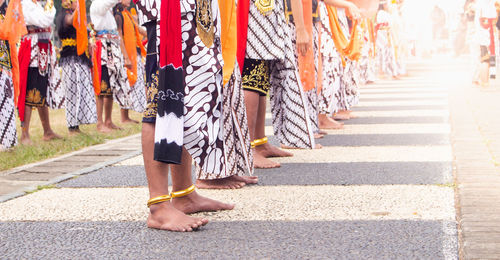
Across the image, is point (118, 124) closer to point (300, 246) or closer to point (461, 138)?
point (461, 138)

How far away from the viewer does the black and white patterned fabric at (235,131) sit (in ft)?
12.8

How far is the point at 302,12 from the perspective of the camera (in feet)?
15.4

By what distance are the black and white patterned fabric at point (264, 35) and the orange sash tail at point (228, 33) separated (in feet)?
2.57

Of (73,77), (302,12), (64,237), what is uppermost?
(302,12)

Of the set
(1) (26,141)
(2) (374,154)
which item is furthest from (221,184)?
(1) (26,141)

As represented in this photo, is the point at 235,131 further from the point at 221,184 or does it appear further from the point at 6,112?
the point at 6,112

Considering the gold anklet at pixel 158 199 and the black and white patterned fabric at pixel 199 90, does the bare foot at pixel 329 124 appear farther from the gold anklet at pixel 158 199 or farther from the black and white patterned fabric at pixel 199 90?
the gold anklet at pixel 158 199

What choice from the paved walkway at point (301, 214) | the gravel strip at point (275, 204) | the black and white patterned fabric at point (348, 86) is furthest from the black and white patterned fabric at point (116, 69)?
the gravel strip at point (275, 204)

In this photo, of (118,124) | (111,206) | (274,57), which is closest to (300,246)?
(111,206)

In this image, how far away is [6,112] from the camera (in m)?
5.99

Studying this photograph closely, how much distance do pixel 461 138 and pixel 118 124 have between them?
4.37 meters

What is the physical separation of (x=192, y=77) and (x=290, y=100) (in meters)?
1.78

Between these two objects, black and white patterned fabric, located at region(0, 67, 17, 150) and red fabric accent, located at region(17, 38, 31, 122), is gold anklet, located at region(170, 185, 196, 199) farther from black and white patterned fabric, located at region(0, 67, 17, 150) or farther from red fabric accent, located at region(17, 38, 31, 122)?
red fabric accent, located at region(17, 38, 31, 122)

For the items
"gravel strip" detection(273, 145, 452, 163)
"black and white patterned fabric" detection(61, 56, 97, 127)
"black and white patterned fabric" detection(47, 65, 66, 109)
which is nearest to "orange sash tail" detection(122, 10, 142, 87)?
"black and white patterned fabric" detection(61, 56, 97, 127)
